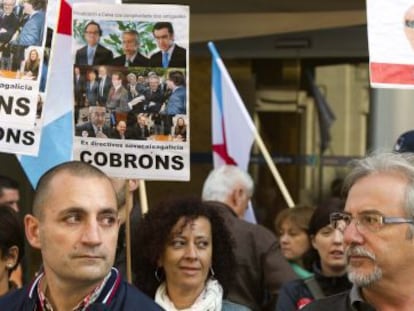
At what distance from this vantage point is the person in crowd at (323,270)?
18.9ft

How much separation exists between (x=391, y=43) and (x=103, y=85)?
142 cm

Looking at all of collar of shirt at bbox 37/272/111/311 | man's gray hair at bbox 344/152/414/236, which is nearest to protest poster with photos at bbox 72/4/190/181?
man's gray hair at bbox 344/152/414/236

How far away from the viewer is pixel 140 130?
5629 mm

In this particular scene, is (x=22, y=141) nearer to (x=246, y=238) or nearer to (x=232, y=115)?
(x=246, y=238)

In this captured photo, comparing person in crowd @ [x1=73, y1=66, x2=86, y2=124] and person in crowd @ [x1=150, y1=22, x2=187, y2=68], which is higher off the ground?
person in crowd @ [x1=150, y1=22, x2=187, y2=68]

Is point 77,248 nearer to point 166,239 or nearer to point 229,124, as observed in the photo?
point 166,239

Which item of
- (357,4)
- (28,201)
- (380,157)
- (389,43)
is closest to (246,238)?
(389,43)

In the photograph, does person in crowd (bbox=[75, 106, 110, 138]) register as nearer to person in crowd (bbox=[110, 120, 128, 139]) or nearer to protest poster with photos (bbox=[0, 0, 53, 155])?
person in crowd (bbox=[110, 120, 128, 139])

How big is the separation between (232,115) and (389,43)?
343 cm

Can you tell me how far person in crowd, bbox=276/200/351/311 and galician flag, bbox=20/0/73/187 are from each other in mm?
1373

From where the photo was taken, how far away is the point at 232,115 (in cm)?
852

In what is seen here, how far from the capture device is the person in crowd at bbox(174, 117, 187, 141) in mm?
5598

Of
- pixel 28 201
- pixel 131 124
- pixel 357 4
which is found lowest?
pixel 28 201

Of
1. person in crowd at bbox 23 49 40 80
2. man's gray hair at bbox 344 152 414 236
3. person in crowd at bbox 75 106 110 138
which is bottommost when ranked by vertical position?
man's gray hair at bbox 344 152 414 236
